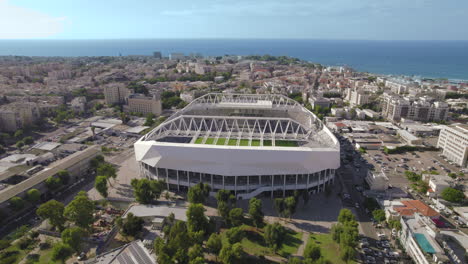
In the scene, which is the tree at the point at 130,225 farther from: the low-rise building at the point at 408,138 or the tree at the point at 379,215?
the low-rise building at the point at 408,138

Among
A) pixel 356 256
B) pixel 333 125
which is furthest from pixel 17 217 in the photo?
pixel 333 125

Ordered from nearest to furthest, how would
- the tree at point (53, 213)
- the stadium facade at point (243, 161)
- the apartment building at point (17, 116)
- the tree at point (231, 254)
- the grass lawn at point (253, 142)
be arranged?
the tree at point (231, 254) → the tree at point (53, 213) → the stadium facade at point (243, 161) → the grass lawn at point (253, 142) → the apartment building at point (17, 116)

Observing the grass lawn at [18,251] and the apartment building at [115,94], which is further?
the apartment building at [115,94]

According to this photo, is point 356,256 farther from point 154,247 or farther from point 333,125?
point 333,125

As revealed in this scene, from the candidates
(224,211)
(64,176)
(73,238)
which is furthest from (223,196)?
(64,176)

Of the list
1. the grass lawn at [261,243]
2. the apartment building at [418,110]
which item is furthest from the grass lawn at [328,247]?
the apartment building at [418,110]
